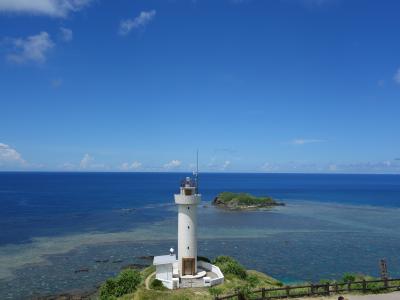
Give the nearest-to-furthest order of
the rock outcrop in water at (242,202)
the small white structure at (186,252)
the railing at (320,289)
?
the railing at (320,289) < the small white structure at (186,252) < the rock outcrop in water at (242,202)

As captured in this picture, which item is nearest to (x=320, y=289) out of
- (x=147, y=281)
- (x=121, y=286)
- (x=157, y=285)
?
(x=157, y=285)

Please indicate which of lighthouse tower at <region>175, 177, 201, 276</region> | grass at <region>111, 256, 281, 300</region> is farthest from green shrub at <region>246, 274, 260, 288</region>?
lighthouse tower at <region>175, 177, 201, 276</region>

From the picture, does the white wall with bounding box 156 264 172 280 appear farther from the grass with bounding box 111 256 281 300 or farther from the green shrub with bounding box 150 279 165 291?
the green shrub with bounding box 150 279 165 291

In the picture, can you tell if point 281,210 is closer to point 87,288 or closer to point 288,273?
point 288,273

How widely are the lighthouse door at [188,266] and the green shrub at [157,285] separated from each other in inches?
102

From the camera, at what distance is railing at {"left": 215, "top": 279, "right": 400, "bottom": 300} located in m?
21.4

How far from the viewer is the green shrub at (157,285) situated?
29347mm

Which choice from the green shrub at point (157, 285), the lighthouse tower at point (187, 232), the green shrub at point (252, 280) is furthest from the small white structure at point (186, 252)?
the green shrub at point (252, 280)

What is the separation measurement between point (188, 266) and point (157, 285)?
132 inches

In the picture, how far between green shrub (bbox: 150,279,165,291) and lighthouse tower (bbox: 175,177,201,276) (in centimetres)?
245

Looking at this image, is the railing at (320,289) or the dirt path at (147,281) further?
the dirt path at (147,281)

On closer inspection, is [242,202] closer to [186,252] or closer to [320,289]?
[186,252]

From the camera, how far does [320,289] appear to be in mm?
23797

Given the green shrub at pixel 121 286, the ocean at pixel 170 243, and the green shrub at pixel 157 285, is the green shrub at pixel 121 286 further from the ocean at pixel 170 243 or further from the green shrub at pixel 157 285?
the ocean at pixel 170 243
